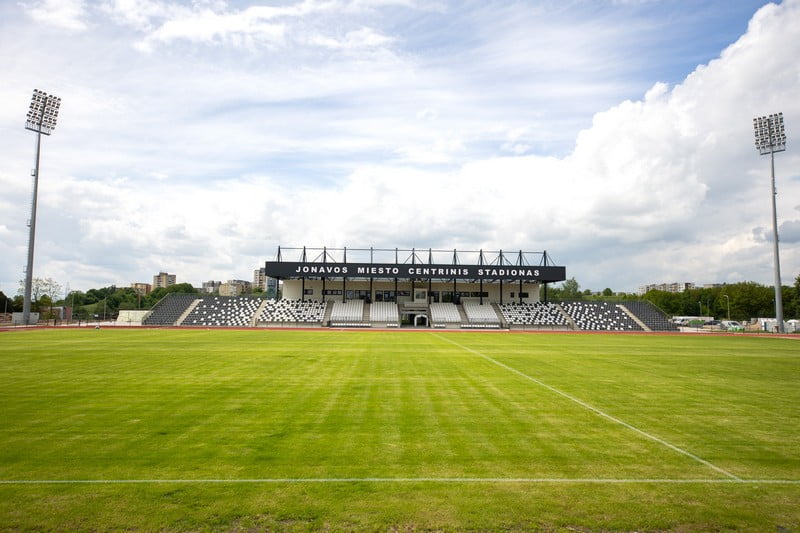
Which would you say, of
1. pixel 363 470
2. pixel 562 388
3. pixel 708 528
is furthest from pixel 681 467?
pixel 562 388

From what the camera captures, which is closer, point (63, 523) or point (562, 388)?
point (63, 523)

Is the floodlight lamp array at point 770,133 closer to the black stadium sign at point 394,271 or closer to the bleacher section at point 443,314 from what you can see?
the black stadium sign at point 394,271

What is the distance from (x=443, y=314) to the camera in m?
60.6

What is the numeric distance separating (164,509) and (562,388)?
1110 centimetres

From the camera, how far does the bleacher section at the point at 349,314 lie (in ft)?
185

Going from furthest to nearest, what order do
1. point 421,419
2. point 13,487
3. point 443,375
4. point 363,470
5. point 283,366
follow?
point 283,366, point 443,375, point 421,419, point 363,470, point 13,487

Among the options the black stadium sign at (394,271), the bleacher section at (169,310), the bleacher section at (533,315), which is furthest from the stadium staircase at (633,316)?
the bleacher section at (169,310)

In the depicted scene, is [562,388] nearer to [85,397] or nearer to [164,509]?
[164,509]

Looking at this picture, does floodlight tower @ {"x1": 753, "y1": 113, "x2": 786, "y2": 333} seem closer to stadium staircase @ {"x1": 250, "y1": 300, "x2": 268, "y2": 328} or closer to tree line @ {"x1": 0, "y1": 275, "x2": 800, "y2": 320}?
tree line @ {"x1": 0, "y1": 275, "x2": 800, "y2": 320}

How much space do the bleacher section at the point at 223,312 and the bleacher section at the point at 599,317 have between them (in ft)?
139

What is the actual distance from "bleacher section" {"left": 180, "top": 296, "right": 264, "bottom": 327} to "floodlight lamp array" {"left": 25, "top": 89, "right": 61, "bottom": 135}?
25462 mm

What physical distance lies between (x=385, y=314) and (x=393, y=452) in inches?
2052

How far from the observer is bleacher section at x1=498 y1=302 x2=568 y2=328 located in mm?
58969

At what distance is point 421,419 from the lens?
380 inches
